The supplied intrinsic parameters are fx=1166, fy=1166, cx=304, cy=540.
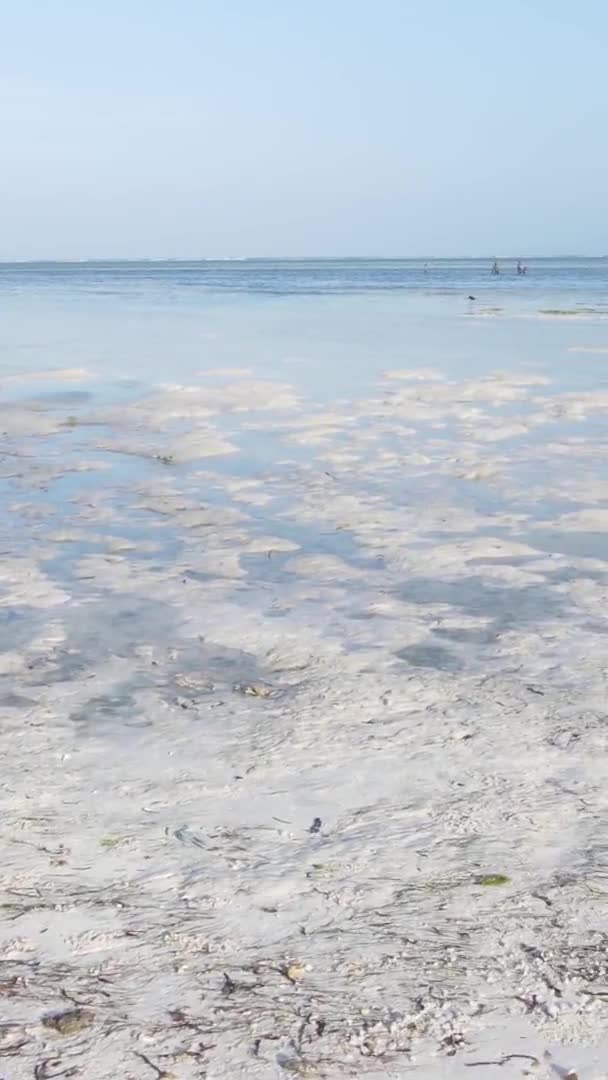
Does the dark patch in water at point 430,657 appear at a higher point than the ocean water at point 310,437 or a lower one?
lower

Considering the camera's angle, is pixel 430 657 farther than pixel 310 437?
No

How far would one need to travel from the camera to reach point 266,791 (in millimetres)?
4684

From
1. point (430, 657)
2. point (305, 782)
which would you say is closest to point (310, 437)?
point (430, 657)

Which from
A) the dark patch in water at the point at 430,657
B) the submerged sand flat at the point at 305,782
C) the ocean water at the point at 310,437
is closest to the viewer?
the submerged sand flat at the point at 305,782

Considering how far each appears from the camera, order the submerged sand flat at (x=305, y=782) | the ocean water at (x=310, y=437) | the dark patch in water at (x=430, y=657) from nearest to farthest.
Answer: the submerged sand flat at (x=305, y=782) < the dark patch in water at (x=430, y=657) < the ocean water at (x=310, y=437)

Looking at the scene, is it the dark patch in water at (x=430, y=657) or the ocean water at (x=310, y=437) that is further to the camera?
the ocean water at (x=310, y=437)

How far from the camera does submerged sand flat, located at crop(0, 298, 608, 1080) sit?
3.22 metres

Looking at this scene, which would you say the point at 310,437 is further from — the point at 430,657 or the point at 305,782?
the point at 305,782

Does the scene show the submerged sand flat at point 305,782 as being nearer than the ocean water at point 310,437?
Yes

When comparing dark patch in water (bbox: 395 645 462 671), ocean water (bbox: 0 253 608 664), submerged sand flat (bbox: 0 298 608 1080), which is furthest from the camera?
ocean water (bbox: 0 253 608 664)

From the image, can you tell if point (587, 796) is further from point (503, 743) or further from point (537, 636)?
point (537, 636)

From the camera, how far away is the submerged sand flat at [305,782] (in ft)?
10.6

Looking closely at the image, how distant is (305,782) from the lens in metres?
4.77

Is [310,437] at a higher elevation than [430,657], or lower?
higher
